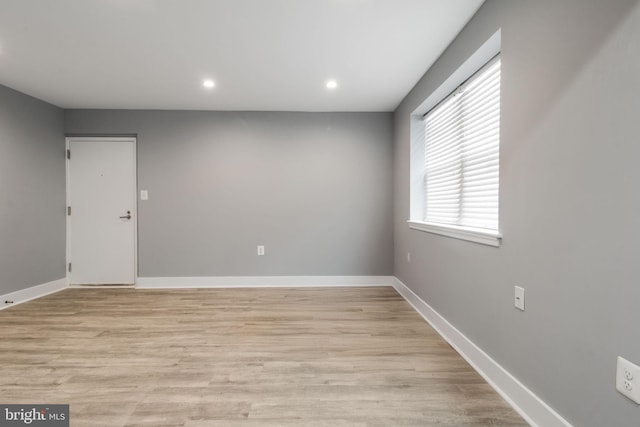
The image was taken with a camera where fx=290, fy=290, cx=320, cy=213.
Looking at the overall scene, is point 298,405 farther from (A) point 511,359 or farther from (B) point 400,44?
(B) point 400,44

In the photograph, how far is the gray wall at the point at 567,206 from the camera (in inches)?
39.7

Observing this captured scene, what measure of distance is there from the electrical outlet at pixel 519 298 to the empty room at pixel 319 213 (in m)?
0.03

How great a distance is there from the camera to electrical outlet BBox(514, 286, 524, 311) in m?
1.52

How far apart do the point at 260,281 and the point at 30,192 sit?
9.46 ft

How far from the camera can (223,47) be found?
2.30 m

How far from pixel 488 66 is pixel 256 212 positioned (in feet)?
9.74

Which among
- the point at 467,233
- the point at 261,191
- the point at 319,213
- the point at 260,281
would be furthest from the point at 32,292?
the point at 467,233

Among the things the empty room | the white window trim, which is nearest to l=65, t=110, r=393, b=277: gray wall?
the empty room

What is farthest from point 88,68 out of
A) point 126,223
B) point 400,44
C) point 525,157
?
point 525,157

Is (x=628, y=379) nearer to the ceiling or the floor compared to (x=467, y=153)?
nearer to the floor

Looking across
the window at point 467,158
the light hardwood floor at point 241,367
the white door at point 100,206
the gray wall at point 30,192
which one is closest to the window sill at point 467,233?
the window at point 467,158

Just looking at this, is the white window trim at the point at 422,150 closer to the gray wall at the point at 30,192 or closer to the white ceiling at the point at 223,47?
the white ceiling at the point at 223,47

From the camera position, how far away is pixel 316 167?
394 cm

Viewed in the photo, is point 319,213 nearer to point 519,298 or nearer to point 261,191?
point 261,191
